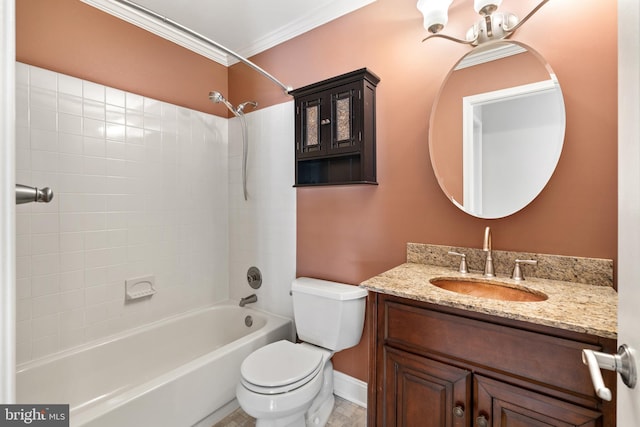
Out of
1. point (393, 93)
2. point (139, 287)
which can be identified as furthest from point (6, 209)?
point (139, 287)

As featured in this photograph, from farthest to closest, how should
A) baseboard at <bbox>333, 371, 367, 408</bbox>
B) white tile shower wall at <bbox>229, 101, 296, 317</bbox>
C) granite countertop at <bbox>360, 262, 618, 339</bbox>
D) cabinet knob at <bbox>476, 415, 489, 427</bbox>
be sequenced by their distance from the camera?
1. white tile shower wall at <bbox>229, 101, 296, 317</bbox>
2. baseboard at <bbox>333, 371, 367, 408</bbox>
3. cabinet knob at <bbox>476, 415, 489, 427</bbox>
4. granite countertop at <bbox>360, 262, 618, 339</bbox>

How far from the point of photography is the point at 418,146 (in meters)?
1.56

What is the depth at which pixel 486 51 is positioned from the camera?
1.34 metres

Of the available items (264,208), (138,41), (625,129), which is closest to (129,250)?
(264,208)

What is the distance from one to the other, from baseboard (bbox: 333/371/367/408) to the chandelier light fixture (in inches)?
78.1

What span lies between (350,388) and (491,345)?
1.19 metres

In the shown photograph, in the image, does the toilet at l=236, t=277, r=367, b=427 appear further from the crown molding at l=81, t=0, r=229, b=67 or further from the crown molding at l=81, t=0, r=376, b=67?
the crown molding at l=81, t=0, r=229, b=67

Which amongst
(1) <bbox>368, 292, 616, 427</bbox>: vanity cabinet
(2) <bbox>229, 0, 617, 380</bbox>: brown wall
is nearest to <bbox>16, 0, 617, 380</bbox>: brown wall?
(2) <bbox>229, 0, 617, 380</bbox>: brown wall

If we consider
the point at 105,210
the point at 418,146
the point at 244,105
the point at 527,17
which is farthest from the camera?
the point at 244,105

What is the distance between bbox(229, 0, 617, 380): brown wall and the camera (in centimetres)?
114

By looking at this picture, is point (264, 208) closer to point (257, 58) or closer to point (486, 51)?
point (257, 58)

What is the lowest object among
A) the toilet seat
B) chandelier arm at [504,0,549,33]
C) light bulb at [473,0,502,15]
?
the toilet seat

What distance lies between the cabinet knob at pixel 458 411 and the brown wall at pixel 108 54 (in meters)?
2.46

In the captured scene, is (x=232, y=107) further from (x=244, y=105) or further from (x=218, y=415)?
(x=218, y=415)
